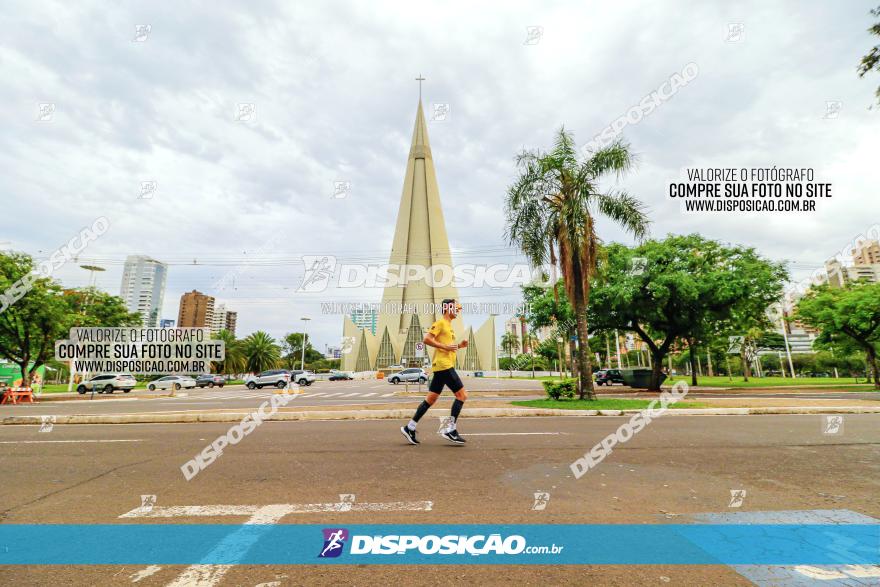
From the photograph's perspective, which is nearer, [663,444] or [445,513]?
[445,513]

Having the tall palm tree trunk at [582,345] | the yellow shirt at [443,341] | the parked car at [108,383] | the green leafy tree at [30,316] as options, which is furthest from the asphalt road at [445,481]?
the parked car at [108,383]

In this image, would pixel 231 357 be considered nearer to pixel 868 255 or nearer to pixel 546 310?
pixel 546 310

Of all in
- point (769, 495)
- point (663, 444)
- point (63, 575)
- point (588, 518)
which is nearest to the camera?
point (63, 575)

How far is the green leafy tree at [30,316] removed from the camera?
26.2m

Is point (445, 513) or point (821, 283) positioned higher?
point (821, 283)

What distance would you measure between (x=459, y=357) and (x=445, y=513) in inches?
3370

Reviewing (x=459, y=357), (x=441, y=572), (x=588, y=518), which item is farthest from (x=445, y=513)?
(x=459, y=357)

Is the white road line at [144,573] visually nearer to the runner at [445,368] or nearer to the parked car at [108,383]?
the runner at [445,368]

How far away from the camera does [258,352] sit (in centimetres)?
6131

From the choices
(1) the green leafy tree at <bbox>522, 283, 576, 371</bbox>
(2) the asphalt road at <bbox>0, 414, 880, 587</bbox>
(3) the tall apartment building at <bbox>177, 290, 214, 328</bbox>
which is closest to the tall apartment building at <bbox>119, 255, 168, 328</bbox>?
(3) the tall apartment building at <bbox>177, 290, 214, 328</bbox>

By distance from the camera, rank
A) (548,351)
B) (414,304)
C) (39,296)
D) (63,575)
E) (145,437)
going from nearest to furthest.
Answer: (63,575), (145,437), (39,296), (548,351), (414,304)

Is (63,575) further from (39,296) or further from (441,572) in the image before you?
(39,296)

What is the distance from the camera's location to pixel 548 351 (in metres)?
75.1

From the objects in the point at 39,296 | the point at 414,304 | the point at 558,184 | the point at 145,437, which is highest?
the point at 414,304
